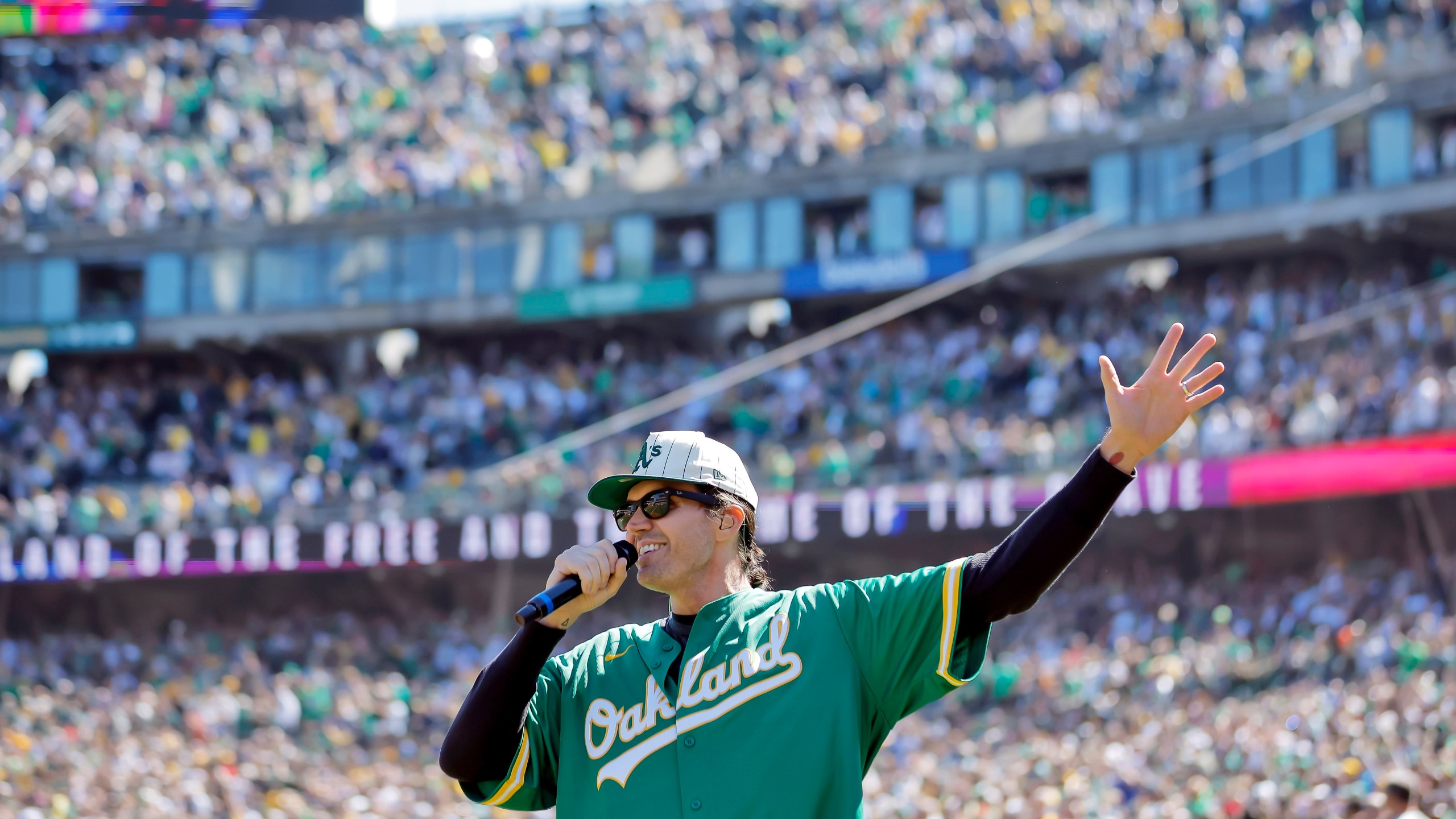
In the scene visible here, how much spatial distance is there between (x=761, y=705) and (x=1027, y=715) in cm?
1525

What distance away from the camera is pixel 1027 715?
1820 cm

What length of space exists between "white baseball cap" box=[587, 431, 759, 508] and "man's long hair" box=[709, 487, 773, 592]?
0.02 meters

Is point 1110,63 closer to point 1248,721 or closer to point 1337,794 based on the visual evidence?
point 1248,721

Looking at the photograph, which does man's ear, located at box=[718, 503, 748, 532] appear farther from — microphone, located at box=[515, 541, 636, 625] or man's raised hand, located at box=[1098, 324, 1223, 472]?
man's raised hand, located at box=[1098, 324, 1223, 472]

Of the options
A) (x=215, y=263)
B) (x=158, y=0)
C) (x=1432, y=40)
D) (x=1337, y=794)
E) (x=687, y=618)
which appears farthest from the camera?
(x=215, y=263)

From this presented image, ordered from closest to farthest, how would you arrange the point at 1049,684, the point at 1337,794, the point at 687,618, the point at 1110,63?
1. the point at 687,618
2. the point at 1337,794
3. the point at 1049,684
4. the point at 1110,63

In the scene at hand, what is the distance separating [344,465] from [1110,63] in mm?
13272

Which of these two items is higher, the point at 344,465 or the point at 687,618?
the point at 687,618

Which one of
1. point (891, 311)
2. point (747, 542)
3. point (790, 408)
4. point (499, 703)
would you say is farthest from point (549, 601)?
point (891, 311)

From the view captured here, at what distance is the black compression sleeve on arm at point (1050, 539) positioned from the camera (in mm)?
3285

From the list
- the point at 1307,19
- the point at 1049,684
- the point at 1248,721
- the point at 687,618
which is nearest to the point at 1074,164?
the point at 1307,19

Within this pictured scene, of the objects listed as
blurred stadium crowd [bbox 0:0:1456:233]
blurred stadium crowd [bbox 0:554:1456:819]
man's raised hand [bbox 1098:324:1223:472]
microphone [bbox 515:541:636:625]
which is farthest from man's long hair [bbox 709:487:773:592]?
blurred stadium crowd [bbox 0:0:1456:233]

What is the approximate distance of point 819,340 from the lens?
2794cm

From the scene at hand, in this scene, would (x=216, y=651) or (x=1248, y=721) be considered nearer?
(x=1248, y=721)
